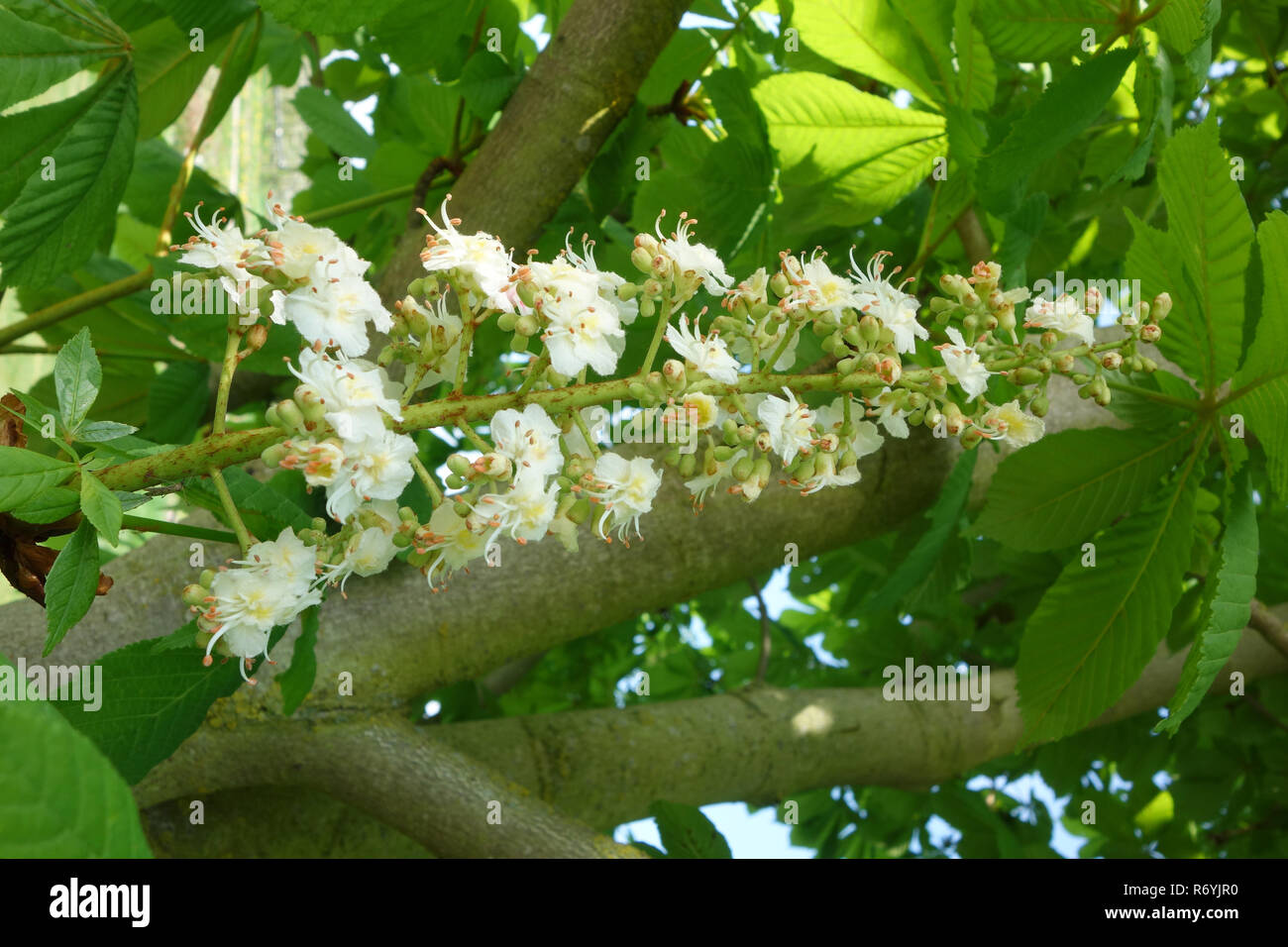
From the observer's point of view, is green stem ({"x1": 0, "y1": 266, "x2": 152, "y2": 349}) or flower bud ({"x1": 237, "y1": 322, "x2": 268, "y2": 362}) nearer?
flower bud ({"x1": 237, "y1": 322, "x2": 268, "y2": 362})

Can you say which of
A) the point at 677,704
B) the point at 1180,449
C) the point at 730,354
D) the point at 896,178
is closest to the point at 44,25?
the point at 730,354

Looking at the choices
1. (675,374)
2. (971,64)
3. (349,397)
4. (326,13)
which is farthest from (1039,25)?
(349,397)

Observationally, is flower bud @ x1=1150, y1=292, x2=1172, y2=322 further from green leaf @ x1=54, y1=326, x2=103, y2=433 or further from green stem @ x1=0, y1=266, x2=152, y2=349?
green stem @ x1=0, y1=266, x2=152, y2=349

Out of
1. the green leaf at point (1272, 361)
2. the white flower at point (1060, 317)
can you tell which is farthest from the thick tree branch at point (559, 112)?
the green leaf at point (1272, 361)

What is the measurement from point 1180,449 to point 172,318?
4.76 ft

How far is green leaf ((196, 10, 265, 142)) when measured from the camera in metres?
1.51

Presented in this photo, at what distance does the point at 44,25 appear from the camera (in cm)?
130

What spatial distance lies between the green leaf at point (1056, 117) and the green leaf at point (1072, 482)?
36 centimetres

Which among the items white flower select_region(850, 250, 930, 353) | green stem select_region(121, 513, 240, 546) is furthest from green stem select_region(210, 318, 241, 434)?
white flower select_region(850, 250, 930, 353)

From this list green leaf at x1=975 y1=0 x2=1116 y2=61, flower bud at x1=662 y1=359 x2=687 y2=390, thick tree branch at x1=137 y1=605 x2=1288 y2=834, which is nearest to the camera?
flower bud at x1=662 y1=359 x2=687 y2=390

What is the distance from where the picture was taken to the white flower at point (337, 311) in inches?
33.7

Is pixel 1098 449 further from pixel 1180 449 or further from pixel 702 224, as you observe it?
pixel 702 224

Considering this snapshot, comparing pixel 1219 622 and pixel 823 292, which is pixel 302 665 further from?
pixel 1219 622

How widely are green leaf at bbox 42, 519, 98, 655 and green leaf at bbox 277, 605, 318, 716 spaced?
313 millimetres
